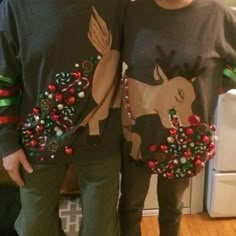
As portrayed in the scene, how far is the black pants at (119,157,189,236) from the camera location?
1.25 meters

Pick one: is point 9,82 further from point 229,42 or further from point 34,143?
point 229,42

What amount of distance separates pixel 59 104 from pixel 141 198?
441 millimetres

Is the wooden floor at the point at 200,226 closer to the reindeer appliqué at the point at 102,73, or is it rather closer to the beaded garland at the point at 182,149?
the beaded garland at the point at 182,149

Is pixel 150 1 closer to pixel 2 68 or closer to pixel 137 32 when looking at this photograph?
pixel 137 32

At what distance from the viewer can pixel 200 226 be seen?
180 centimetres

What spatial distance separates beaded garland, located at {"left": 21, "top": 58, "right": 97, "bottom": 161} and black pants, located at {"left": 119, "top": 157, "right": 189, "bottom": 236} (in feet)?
0.79

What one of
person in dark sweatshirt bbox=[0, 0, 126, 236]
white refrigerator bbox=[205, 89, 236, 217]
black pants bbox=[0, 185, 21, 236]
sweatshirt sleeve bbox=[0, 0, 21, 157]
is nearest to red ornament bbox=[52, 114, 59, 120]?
person in dark sweatshirt bbox=[0, 0, 126, 236]

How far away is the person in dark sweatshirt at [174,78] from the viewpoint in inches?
42.3

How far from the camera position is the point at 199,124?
3.70 ft

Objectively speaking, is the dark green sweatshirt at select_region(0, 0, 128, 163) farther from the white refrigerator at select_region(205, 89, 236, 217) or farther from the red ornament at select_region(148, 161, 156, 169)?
the white refrigerator at select_region(205, 89, 236, 217)

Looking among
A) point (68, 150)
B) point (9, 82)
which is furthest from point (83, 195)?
point (9, 82)

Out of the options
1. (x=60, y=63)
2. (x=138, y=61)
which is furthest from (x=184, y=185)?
(x=60, y=63)

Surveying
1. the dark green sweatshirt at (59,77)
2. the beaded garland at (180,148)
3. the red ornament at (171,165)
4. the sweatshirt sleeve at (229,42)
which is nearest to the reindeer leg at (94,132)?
the dark green sweatshirt at (59,77)

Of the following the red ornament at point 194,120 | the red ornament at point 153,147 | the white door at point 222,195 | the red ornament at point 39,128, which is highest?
the red ornament at point 194,120
